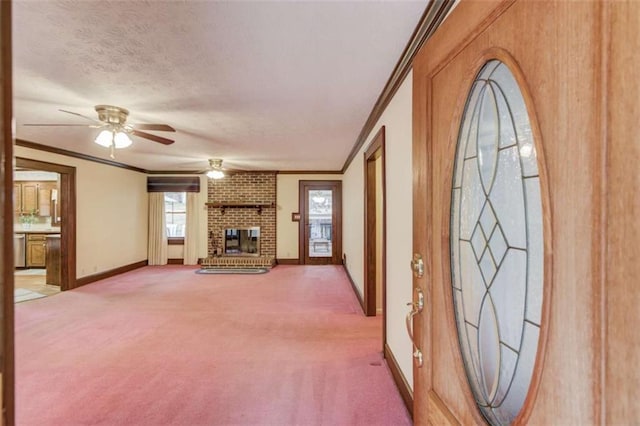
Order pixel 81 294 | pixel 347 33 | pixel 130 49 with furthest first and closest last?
pixel 81 294 → pixel 130 49 → pixel 347 33

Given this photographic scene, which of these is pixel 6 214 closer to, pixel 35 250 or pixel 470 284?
pixel 470 284

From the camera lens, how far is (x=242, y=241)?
759 centimetres

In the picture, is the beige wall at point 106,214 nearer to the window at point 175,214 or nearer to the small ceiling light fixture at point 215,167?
the window at point 175,214

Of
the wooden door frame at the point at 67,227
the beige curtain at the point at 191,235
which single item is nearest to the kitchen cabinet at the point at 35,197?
the wooden door frame at the point at 67,227

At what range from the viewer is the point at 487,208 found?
2.99 feet

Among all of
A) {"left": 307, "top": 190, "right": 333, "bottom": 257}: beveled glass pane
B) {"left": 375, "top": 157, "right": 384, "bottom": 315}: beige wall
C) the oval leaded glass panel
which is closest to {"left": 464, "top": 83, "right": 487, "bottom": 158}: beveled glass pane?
the oval leaded glass panel

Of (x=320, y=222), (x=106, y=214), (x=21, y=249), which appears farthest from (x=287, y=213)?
(x=21, y=249)

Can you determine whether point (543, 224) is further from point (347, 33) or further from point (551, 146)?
point (347, 33)

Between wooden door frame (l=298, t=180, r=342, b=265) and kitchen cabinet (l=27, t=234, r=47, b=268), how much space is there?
19.8 feet

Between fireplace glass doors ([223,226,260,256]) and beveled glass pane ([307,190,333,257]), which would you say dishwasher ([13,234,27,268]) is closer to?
fireplace glass doors ([223,226,260,256])

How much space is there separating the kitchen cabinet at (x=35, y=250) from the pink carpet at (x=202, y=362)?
11.3 ft

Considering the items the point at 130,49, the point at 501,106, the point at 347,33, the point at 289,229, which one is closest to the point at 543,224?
the point at 501,106

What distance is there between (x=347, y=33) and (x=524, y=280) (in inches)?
62.0

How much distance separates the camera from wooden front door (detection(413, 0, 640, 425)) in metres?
0.48
